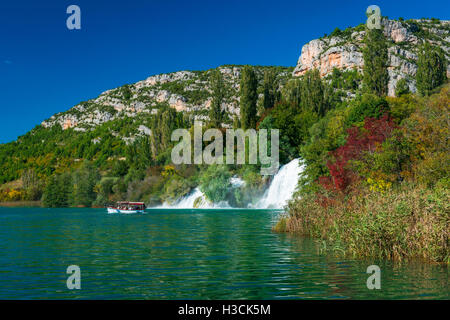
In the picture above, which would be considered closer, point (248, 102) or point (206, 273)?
point (206, 273)

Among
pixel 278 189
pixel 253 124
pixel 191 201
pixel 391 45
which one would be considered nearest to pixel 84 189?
pixel 191 201

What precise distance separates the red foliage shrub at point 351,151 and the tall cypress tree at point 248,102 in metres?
51.3

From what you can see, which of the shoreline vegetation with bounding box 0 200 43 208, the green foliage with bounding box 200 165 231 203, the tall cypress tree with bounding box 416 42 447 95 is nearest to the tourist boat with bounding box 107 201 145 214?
the green foliage with bounding box 200 165 231 203

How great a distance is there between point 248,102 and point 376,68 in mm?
25359

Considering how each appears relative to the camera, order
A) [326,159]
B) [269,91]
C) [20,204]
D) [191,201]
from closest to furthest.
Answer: [326,159] < [191,201] < [269,91] < [20,204]

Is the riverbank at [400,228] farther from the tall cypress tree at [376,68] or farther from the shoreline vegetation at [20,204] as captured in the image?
the shoreline vegetation at [20,204]

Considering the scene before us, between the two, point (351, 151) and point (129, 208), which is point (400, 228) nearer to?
point (351, 151)

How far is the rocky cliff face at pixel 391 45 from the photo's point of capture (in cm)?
14900

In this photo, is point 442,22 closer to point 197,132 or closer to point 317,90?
point 317,90

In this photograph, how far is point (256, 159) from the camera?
2785 inches

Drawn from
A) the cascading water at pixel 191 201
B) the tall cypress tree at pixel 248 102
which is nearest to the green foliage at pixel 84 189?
the cascading water at pixel 191 201

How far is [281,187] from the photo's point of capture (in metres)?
64.2

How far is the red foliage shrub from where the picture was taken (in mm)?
28469
